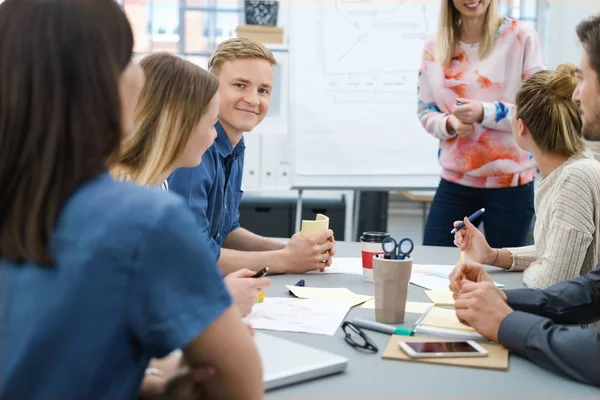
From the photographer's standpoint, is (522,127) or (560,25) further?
(560,25)

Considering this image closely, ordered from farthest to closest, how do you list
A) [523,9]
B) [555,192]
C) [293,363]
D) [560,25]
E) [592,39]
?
1. [523,9]
2. [560,25]
3. [555,192]
4. [592,39]
5. [293,363]

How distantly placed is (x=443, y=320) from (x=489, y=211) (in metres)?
1.16

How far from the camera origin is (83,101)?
24.8 inches

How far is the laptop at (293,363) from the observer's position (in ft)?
3.07

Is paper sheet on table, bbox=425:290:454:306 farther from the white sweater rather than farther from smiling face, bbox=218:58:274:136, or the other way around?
smiling face, bbox=218:58:274:136

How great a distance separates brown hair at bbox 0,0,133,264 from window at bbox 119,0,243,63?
166 inches

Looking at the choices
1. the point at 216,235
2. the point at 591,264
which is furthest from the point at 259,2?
the point at 591,264

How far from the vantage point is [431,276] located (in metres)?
1.69

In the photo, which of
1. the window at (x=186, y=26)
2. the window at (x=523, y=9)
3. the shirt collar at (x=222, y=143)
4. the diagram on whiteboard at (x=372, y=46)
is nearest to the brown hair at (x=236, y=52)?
the shirt collar at (x=222, y=143)

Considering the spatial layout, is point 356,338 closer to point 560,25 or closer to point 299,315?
point 299,315

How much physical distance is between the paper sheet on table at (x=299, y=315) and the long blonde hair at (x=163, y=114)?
345mm

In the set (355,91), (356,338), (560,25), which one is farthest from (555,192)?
(560,25)

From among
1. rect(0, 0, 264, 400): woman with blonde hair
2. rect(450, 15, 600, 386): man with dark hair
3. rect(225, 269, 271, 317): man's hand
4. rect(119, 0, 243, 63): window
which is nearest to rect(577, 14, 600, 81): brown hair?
rect(450, 15, 600, 386): man with dark hair

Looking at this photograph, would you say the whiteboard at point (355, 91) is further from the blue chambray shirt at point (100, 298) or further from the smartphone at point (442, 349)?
the blue chambray shirt at point (100, 298)
